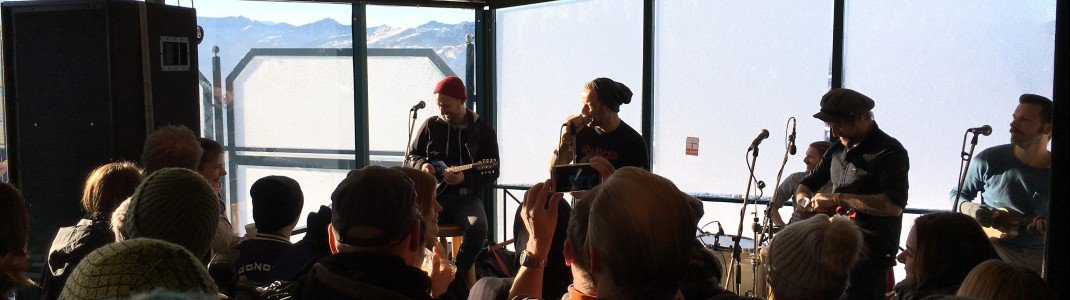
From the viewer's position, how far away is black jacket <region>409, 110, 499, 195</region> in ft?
18.7

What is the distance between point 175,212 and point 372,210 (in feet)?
1.28

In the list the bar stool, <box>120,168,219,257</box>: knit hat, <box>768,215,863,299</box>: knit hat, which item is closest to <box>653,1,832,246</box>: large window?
the bar stool

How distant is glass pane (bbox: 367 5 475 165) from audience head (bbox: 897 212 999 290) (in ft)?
14.1

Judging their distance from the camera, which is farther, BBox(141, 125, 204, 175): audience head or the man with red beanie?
the man with red beanie

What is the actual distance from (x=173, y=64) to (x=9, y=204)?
2.52 m

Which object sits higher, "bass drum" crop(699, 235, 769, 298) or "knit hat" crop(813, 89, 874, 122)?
"knit hat" crop(813, 89, 874, 122)

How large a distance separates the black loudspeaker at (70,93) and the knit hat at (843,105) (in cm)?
315

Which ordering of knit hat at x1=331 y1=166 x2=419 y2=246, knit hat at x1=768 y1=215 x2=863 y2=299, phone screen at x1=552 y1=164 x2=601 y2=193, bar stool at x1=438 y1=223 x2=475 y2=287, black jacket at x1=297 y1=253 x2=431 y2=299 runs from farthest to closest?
1. bar stool at x1=438 y1=223 x2=475 y2=287
2. phone screen at x1=552 y1=164 x2=601 y2=193
3. knit hat at x1=768 y1=215 x2=863 y2=299
4. knit hat at x1=331 y1=166 x2=419 y2=246
5. black jacket at x1=297 y1=253 x2=431 y2=299

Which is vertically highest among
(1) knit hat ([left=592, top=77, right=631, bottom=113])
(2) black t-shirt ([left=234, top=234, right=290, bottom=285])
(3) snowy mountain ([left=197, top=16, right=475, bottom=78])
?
(3) snowy mountain ([left=197, top=16, right=475, bottom=78])

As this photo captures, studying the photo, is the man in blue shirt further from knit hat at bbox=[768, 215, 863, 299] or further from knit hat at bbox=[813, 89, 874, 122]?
knit hat at bbox=[768, 215, 863, 299]

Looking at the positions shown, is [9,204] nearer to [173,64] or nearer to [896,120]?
[173,64]

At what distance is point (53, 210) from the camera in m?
4.13

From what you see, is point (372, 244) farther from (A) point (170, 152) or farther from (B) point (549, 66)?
(B) point (549, 66)

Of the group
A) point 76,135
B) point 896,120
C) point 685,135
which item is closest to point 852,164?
point 896,120
